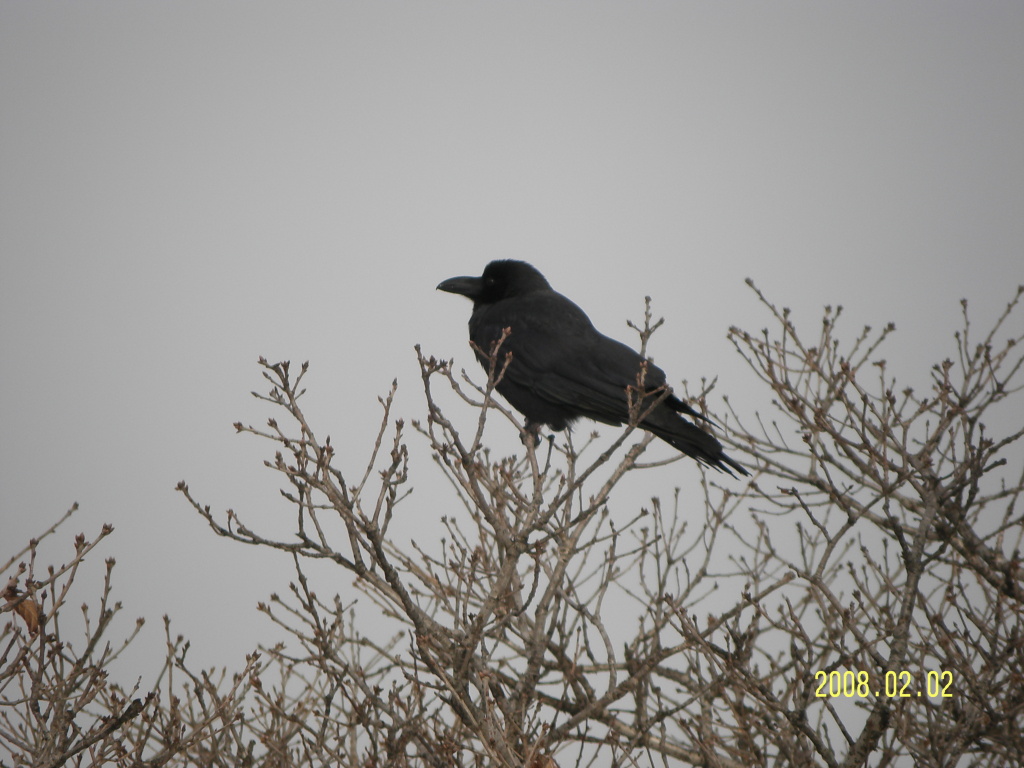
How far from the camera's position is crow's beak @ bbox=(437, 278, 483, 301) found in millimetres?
8953

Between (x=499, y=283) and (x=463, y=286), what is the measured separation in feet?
1.20

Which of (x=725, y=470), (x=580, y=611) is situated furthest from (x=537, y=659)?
(x=725, y=470)

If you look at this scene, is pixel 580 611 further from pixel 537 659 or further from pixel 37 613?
pixel 37 613

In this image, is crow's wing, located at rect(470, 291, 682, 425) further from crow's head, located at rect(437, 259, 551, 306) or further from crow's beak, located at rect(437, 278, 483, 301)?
crow's beak, located at rect(437, 278, 483, 301)

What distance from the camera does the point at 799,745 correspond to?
399 cm

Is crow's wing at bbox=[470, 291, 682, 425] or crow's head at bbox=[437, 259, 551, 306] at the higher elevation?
crow's head at bbox=[437, 259, 551, 306]

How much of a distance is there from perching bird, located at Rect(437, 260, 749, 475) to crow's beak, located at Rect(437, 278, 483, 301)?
21 mm

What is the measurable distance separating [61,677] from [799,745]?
10.5ft
